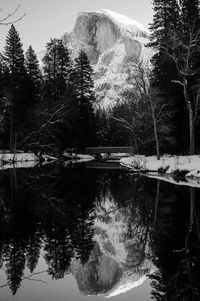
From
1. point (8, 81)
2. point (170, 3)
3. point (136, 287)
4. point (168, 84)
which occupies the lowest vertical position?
point (136, 287)

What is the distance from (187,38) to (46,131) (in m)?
20.9

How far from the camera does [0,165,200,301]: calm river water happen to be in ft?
21.3

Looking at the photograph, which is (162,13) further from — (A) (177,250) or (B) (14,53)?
(A) (177,250)

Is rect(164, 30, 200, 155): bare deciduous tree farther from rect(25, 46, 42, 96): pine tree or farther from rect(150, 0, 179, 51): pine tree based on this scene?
rect(25, 46, 42, 96): pine tree

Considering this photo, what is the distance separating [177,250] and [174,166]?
60.9 ft

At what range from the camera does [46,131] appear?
4634 centimetres

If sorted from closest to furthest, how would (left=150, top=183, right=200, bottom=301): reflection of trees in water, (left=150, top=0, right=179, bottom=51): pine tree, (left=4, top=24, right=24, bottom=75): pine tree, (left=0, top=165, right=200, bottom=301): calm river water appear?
(left=150, top=183, right=200, bottom=301): reflection of trees in water
(left=0, top=165, right=200, bottom=301): calm river water
(left=150, top=0, right=179, bottom=51): pine tree
(left=4, top=24, right=24, bottom=75): pine tree

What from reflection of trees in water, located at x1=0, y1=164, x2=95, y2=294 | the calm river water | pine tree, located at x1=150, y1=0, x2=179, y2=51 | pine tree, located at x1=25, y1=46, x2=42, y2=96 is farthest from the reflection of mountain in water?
pine tree, located at x1=25, y1=46, x2=42, y2=96

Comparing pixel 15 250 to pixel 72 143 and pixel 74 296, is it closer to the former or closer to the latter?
pixel 74 296

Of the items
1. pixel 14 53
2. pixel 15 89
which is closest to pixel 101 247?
pixel 15 89

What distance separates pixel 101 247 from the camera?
9102mm

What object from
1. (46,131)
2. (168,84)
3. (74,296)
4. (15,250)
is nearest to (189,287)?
(74,296)

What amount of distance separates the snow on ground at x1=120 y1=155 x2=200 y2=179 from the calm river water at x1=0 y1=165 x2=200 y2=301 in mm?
7409

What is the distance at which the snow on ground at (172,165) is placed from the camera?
23922 millimetres
